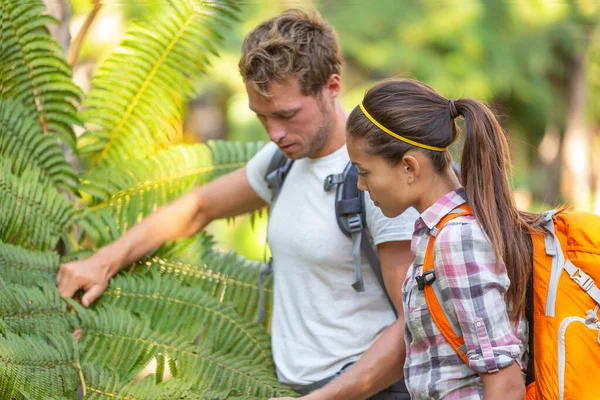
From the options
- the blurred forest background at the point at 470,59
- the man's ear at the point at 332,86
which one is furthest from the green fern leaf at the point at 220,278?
the blurred forest background at the point at 470,59

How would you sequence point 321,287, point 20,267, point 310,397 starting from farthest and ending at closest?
point 20,267
point 321,287
point 310,397

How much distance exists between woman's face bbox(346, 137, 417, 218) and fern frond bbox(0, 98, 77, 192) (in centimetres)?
137

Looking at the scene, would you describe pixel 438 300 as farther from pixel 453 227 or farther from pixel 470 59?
pixel 470 59

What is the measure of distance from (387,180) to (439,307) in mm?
343

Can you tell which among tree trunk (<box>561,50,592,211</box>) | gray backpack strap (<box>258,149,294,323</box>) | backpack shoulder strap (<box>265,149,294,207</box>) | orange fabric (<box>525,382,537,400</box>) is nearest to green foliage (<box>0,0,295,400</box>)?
gray backpack strap (<box>258,149,294,323</box>)

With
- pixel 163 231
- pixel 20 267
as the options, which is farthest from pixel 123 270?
pixel 20 267

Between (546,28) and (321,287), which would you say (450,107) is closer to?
(321,287)

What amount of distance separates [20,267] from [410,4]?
744 cm

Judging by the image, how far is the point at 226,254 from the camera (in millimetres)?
2799

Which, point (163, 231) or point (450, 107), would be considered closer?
point (450, 107)

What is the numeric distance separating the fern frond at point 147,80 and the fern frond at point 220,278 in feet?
1.65

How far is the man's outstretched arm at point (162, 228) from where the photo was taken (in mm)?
2494

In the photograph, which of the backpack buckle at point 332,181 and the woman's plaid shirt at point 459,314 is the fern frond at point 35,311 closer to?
the backpack buckle at point 332,181

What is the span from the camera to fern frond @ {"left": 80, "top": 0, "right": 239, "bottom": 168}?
281 centimetres
